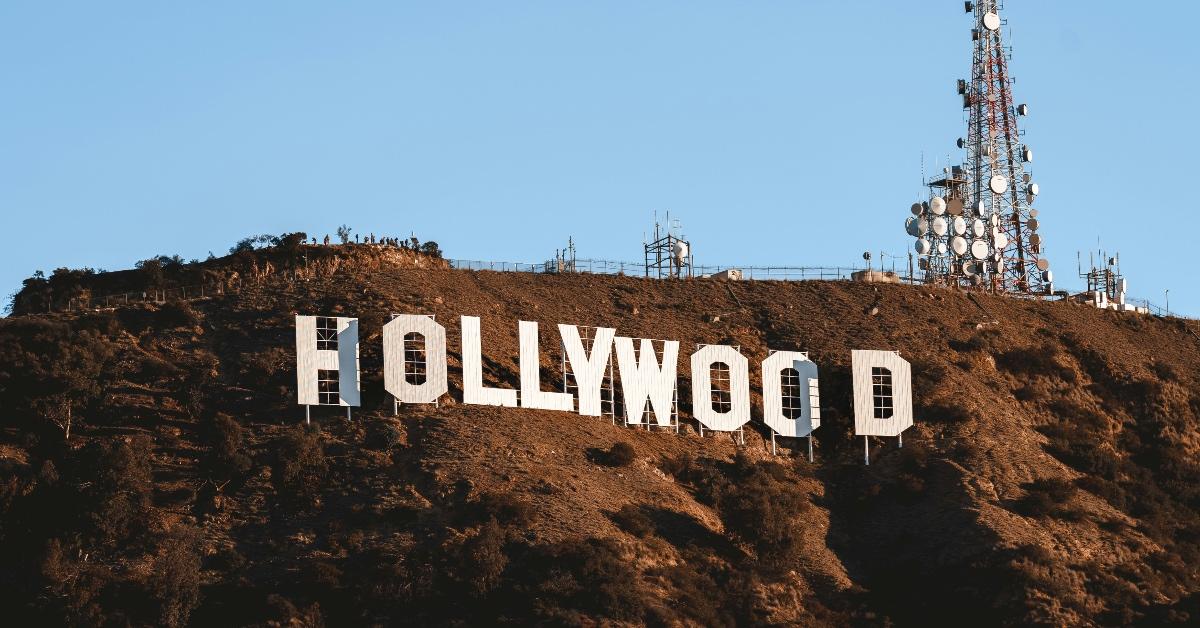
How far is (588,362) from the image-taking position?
8756 cm

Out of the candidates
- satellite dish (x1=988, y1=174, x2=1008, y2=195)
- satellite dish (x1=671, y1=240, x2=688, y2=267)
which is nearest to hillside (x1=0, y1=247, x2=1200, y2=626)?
satellite dish (x1=671, y1=240, x2=688, y2=267)

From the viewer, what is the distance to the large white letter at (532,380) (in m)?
85.5

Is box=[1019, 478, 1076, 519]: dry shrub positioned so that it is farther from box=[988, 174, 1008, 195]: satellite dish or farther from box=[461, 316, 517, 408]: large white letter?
box=[988, 174, 1008, 195]: satellite dish

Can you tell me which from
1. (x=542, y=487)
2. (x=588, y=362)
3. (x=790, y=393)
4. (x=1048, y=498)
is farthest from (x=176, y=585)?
(x=1048, y=498)

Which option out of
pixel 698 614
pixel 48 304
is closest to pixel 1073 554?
pixel 698 614

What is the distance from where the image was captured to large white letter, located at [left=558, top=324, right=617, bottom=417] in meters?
86.9

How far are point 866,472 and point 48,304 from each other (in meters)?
37.4

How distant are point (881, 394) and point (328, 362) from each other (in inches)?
953

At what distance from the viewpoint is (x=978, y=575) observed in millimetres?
78312

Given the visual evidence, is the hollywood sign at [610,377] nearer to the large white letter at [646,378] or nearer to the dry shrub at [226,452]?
the large white letter at [646,378]

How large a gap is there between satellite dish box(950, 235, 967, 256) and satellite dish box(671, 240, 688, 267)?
14346mm

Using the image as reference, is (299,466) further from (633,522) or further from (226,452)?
(633,522)

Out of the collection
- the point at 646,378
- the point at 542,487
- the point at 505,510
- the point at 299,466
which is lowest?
the point at 505,510

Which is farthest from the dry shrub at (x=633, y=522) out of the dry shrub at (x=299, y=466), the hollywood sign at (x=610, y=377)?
the dry shrub at (x=299, y=466)
